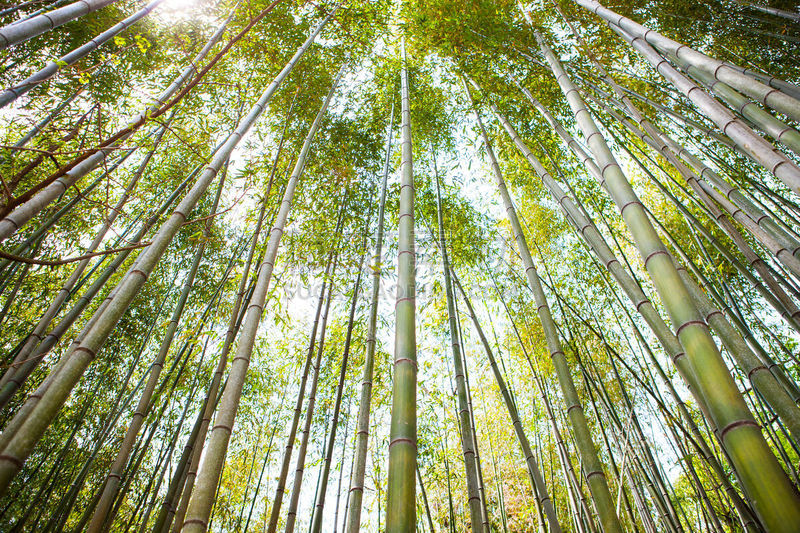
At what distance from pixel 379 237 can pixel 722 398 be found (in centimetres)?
215

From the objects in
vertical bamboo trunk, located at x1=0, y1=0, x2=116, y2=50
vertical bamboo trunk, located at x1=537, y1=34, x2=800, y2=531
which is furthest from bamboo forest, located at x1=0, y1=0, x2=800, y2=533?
vertical bamboo trunk, located at x1=537, y1=34, x2=800, y2=531

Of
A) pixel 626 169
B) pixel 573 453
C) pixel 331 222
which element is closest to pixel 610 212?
pixel 626 169

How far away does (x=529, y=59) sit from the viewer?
12.0 feet

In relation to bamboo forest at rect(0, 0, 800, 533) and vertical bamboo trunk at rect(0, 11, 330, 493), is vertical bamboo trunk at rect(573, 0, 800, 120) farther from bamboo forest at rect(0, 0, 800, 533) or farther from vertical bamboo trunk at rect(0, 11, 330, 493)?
vertical bamboo trunk at rect(0, 11, 330, 493)

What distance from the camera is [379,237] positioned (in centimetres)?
279

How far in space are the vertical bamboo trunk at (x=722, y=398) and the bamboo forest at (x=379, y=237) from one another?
14.2 inches

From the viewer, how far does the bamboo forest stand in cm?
210

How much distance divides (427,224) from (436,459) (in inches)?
104

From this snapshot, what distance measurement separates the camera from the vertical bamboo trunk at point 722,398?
0.81 metres

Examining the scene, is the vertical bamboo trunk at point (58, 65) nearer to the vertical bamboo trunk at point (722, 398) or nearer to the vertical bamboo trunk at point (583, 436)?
the vertical bamboo trunk at point (722, 398)

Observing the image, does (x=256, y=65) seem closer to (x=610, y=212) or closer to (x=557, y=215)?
(x=557, y=215)

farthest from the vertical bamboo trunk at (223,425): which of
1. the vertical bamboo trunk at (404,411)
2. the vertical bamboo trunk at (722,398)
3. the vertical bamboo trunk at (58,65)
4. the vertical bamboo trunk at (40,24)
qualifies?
the vertical bamboo trunk at (722,398)

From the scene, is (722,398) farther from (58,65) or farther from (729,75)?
(58,65)

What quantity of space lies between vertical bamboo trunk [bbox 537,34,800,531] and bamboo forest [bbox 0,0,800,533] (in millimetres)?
362
